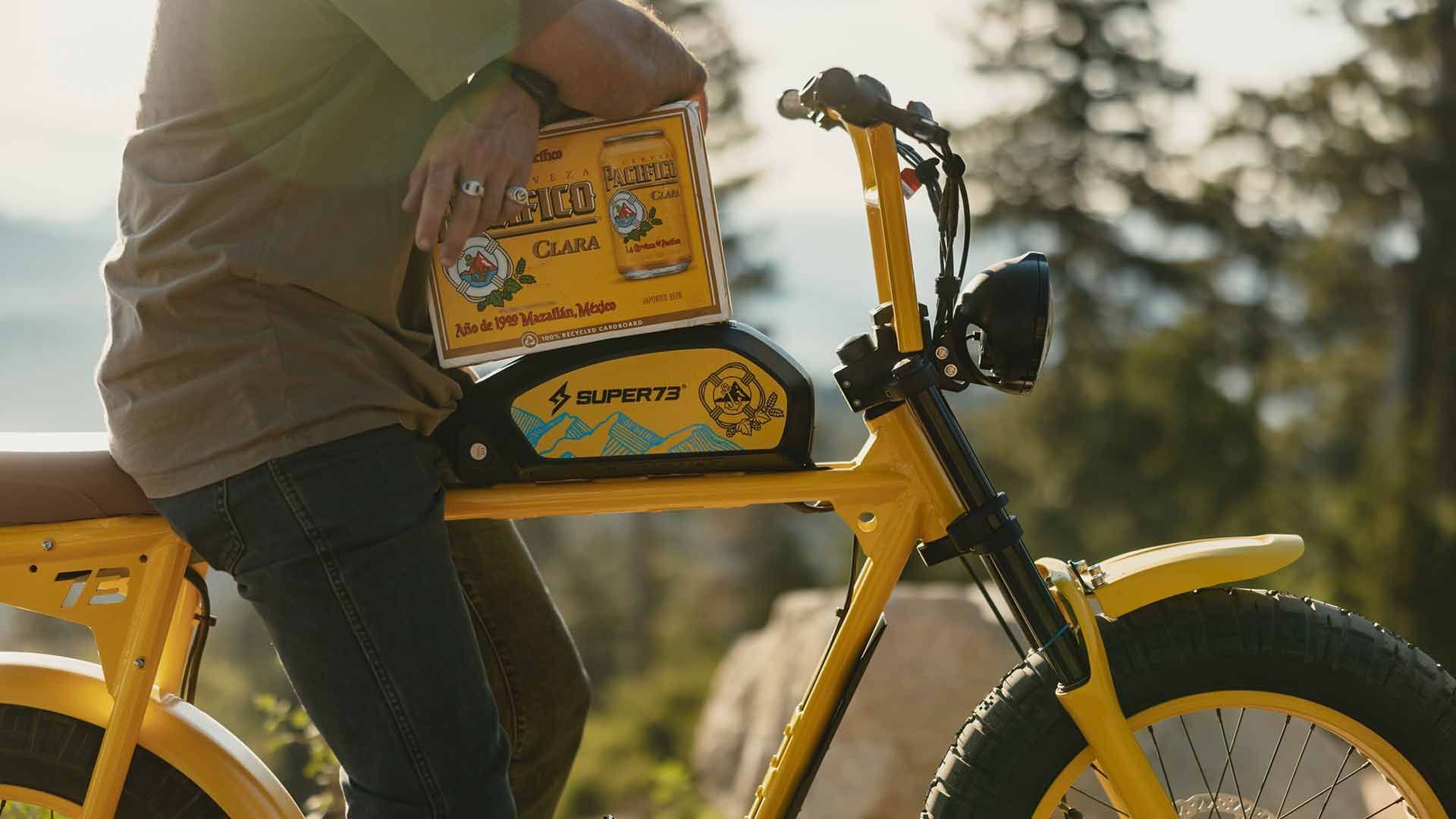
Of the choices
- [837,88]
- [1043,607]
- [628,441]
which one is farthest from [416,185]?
[1043,607]

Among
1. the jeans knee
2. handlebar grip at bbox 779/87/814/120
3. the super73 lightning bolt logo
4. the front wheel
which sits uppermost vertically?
handlebar grip at bbox 779/87/814/120

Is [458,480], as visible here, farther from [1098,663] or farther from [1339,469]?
[1339,469]

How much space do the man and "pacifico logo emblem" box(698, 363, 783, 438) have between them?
1.24 feet

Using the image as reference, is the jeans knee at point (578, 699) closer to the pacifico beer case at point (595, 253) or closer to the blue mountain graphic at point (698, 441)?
the blue mountain graphic at point (698, 441)

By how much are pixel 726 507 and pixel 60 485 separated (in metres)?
0.94

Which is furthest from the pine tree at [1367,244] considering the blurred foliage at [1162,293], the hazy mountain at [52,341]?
the hazy mountain at [52,341]

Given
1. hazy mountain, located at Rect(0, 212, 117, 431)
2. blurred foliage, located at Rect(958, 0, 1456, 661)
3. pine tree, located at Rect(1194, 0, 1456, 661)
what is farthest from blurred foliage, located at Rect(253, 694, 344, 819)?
blurred foliage, located at Rect(958, 0, 1456, 661)

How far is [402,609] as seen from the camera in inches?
67.6

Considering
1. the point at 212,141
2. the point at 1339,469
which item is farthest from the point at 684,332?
the point at 1339,469

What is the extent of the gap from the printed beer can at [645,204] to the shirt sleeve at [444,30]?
0.21 m

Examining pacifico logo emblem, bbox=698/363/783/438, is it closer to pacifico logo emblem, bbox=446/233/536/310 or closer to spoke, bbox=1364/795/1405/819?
pacifico logo emblem, bbox=446/233/536/310

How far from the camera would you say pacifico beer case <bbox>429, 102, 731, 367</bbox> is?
1824mm

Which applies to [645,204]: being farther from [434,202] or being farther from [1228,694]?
[1228,694]

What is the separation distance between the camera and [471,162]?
67.7 inches
